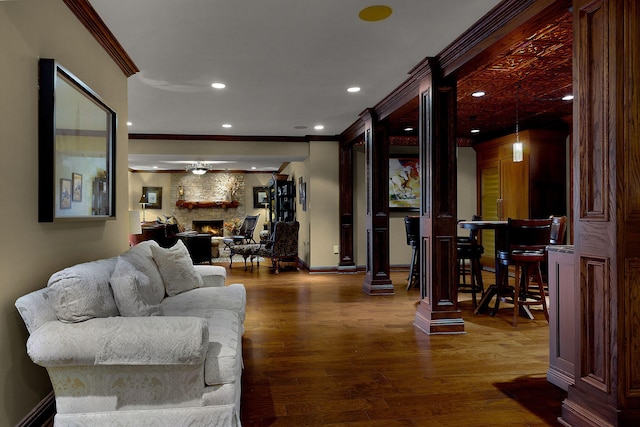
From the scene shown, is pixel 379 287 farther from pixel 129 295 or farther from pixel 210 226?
pixel 210 226

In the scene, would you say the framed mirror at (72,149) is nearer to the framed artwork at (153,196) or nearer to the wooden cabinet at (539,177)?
the wooden cabinet at (539,177)

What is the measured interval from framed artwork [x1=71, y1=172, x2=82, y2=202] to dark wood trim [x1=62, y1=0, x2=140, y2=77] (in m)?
1.04

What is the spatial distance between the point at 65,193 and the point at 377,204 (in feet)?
13.6

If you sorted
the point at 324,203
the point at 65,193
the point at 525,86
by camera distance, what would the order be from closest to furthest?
the point at 65,193
the point at 525,86
the point at 324,203

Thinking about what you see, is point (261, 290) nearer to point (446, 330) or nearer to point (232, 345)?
point (446, 330)

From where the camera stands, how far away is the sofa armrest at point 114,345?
6.03ft

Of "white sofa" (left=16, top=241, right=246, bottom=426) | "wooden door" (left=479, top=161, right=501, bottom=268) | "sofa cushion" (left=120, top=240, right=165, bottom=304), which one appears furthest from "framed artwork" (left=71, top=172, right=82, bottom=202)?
"wooden door" (left=479, top=161, right=501, bottom=268)

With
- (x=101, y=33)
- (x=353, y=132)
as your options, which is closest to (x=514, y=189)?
(x=353, y=132)

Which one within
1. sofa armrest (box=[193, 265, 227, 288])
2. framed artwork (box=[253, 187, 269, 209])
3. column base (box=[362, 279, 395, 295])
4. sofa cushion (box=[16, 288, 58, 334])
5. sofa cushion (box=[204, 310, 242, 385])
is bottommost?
column base (box=[362, 279, 395, 295])

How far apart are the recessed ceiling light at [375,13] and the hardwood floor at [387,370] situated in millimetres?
2492

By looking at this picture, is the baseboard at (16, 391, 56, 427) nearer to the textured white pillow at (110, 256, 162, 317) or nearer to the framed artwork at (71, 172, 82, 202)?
the textured white pillow at (110, 256, 162, 317)

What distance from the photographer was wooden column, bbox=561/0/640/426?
6.36ft

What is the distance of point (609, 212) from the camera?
77.6 inches

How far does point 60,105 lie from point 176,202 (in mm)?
11381
